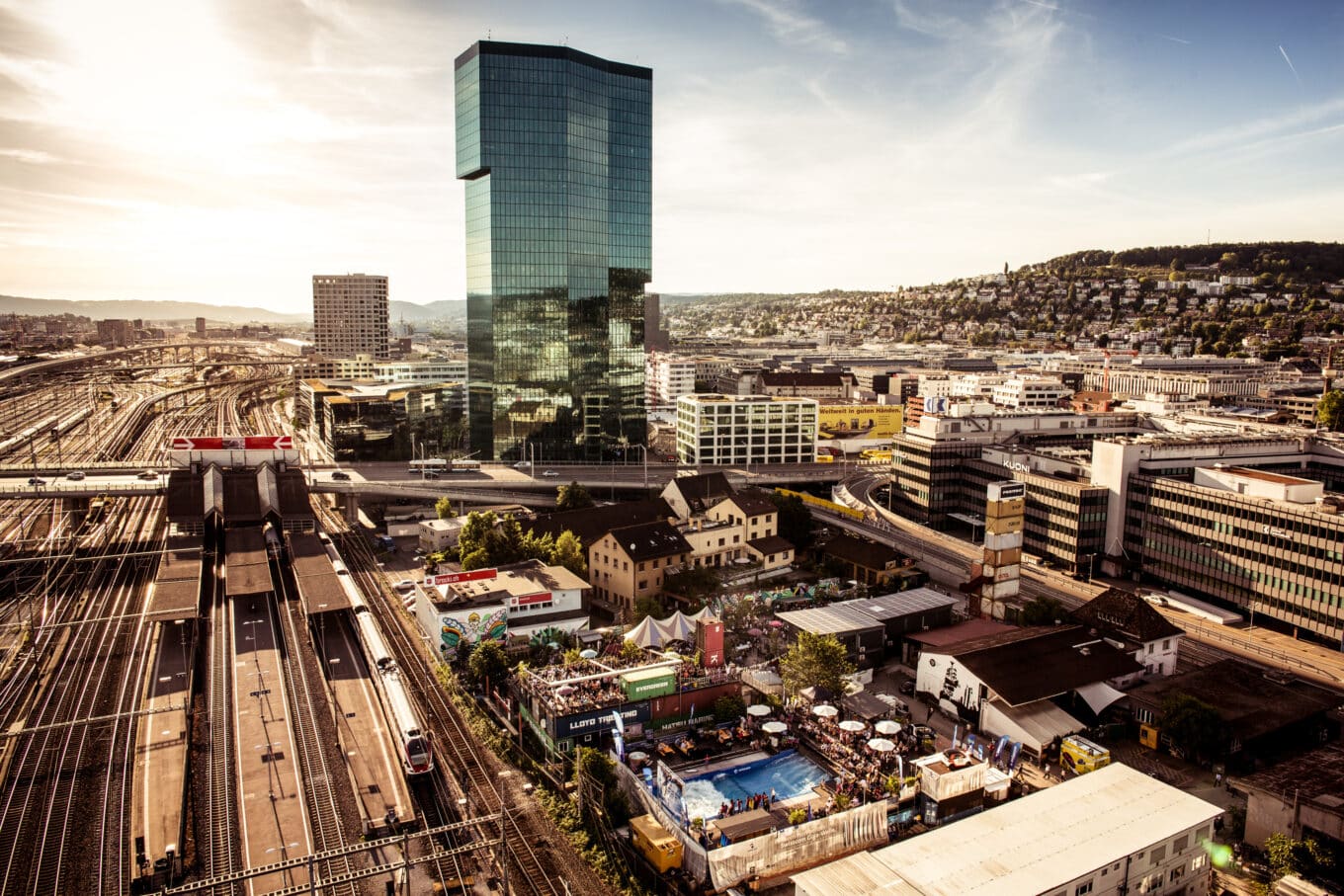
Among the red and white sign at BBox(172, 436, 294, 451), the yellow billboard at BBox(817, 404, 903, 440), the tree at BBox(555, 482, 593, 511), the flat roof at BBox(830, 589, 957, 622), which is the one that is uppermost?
the red and white sign at BBox(172, 436, 294, 451)

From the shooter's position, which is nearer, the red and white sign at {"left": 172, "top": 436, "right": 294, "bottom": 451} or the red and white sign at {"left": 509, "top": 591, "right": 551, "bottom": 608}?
the red and white sign at {"left": 509, "top": 591, "right": 551, "bottom": 608}

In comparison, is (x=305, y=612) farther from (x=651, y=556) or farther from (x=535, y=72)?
(x=535, y=72)

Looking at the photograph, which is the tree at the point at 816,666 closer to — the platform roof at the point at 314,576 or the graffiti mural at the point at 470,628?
the graffiti mural at the point at 470,628

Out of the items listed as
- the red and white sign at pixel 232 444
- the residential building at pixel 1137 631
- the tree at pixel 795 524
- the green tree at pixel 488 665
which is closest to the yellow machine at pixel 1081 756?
the residential building at pixel 1137 631

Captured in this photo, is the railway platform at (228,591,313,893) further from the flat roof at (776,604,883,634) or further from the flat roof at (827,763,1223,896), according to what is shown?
the flat roof at (776,604,883,634)

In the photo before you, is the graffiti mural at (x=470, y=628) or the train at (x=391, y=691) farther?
the graffiti mural at (x=470, y=628)

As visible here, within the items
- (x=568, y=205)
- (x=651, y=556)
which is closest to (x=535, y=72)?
(x=568, y=205)

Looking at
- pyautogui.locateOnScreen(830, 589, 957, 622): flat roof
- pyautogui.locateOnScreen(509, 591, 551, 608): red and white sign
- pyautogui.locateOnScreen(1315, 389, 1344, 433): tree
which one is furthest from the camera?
pyautogui.locateOnScreen(1315, 389, 1344, 433): tree

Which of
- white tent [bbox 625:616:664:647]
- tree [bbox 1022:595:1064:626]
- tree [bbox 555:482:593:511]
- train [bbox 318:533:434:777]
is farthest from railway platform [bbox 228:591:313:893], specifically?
tree [bbox 1022:595:1064:626]
